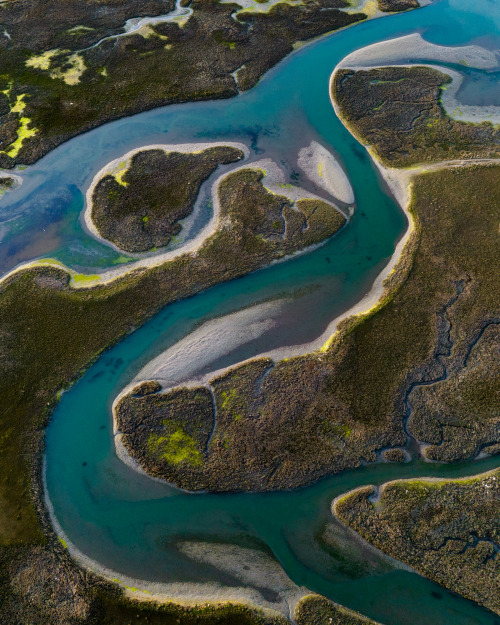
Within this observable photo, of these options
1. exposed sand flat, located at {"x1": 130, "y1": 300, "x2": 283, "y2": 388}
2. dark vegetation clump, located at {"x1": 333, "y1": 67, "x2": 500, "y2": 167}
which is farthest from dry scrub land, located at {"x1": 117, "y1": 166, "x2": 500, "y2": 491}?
dark vegetation clump, located at {"x1": 333, "y1": 67, "x2": 500, "y2": 167}

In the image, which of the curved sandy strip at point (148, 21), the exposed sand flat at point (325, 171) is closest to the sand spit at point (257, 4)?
the curved sandy strip at point (148, 21)

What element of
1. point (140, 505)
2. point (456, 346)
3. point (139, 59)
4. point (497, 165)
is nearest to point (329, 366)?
point (456, 346)

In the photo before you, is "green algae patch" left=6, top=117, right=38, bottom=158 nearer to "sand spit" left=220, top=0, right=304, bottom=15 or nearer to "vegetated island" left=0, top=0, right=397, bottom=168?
"vegetated island" left=0, top=0, right=397, bottom=168

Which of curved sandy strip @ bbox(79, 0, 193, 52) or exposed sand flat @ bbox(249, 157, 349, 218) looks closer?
exposed sand flat @ bbox(249, 157, 349, 218)

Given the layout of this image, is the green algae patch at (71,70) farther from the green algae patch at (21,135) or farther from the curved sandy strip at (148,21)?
the green algae patch at (21,135)

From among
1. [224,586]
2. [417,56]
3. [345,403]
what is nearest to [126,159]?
[345,403]

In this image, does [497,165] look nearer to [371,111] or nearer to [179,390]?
[371,111]
